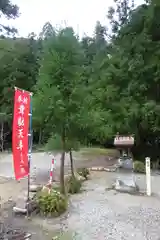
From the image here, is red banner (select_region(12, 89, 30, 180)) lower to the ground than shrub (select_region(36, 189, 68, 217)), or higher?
higher

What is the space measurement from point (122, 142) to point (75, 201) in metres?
2.56

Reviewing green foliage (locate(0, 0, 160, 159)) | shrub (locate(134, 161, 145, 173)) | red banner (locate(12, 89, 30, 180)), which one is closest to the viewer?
red banner (locate(12, 89, 30, 180))

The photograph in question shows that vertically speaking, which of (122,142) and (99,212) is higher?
(122,142)

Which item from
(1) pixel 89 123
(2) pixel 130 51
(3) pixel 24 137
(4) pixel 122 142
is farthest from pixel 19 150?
(2) pixel 130 51

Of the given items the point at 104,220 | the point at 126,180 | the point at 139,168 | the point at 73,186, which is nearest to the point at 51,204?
the point at 104,220

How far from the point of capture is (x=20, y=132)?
5422 millimetres

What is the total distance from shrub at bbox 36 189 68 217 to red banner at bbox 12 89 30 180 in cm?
69

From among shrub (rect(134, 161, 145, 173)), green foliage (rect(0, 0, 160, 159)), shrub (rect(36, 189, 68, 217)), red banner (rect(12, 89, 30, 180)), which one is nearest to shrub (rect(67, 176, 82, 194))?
green foliage (rect(0, 0, 160, 159))

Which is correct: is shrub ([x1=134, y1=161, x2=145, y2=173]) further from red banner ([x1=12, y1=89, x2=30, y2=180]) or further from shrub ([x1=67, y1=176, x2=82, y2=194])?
red banner ([x1=12, y1=89, x2=30, y2=180])

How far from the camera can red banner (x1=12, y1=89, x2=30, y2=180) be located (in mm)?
5324

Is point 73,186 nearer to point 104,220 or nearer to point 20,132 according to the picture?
point 104,220

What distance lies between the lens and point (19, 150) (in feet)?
17.6

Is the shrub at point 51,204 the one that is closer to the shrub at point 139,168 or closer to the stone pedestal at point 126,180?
the stone pedestal at point 126,180

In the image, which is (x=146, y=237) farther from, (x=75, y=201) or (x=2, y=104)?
(x=2, y=104)
